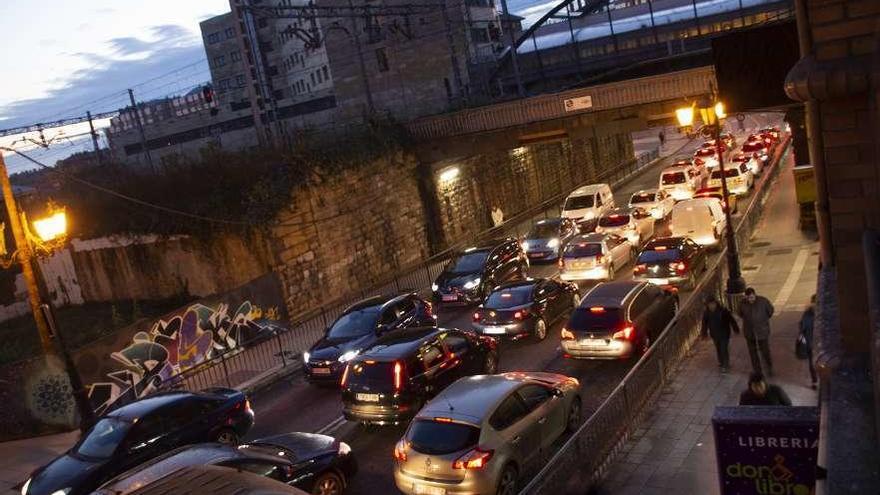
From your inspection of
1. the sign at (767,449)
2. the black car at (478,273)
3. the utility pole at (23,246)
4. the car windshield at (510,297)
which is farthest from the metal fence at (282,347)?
the sign at (767,449)

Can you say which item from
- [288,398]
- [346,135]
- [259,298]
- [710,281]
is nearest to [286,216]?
[259,298]

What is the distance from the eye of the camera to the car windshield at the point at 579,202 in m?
33.3

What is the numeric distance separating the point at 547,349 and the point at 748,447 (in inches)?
438

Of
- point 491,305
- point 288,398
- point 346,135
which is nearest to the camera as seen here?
point 288,398

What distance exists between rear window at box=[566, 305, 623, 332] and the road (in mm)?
965

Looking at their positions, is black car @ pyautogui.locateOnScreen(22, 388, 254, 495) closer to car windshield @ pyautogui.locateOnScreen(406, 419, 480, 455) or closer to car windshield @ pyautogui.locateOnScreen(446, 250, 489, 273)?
car windshield @ pyautogui.locateOnScreen(406, 419, 480, 455)

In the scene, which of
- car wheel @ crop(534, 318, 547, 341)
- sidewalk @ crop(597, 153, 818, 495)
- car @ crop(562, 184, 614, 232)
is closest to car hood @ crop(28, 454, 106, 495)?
sidewalk @ crop(597, 153, 818, 495)

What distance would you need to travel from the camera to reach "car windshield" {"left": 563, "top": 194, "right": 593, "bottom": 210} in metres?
33.3

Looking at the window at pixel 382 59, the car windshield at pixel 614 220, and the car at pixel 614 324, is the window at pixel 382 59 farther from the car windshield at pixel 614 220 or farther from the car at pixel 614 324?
the car at pixel 614 324

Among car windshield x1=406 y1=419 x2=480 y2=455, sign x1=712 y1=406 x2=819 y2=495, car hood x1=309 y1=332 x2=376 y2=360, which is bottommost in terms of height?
car hood x1=309 y1=332 x2=376 y2=360

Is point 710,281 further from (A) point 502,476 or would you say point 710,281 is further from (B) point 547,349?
(A) point 502,476

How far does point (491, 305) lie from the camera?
61.3ft

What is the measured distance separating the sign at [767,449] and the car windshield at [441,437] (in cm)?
392

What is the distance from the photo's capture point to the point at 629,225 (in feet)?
88.5
